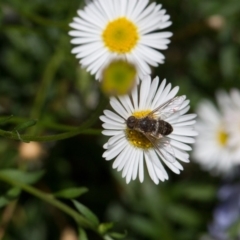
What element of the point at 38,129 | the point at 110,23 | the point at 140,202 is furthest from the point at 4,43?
the point at 110,23

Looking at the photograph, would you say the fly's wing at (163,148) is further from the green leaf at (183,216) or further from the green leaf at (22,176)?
the green leaf at (183,216)

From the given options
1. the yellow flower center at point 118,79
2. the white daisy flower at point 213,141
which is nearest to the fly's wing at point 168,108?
the yellow flower center at point 118,79

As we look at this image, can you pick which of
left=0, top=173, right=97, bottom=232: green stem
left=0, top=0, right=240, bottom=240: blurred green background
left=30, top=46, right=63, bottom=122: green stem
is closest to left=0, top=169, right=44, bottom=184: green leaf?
left=0, top=173, right=97, bottom=232: green stem

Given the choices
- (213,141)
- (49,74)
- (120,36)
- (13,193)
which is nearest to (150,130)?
(120,36)

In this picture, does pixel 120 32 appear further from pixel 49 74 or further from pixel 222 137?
pixel 222 137

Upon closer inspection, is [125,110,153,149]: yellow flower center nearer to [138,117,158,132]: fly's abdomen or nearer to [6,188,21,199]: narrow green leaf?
[138,117,158,132]: fly's abdomen
